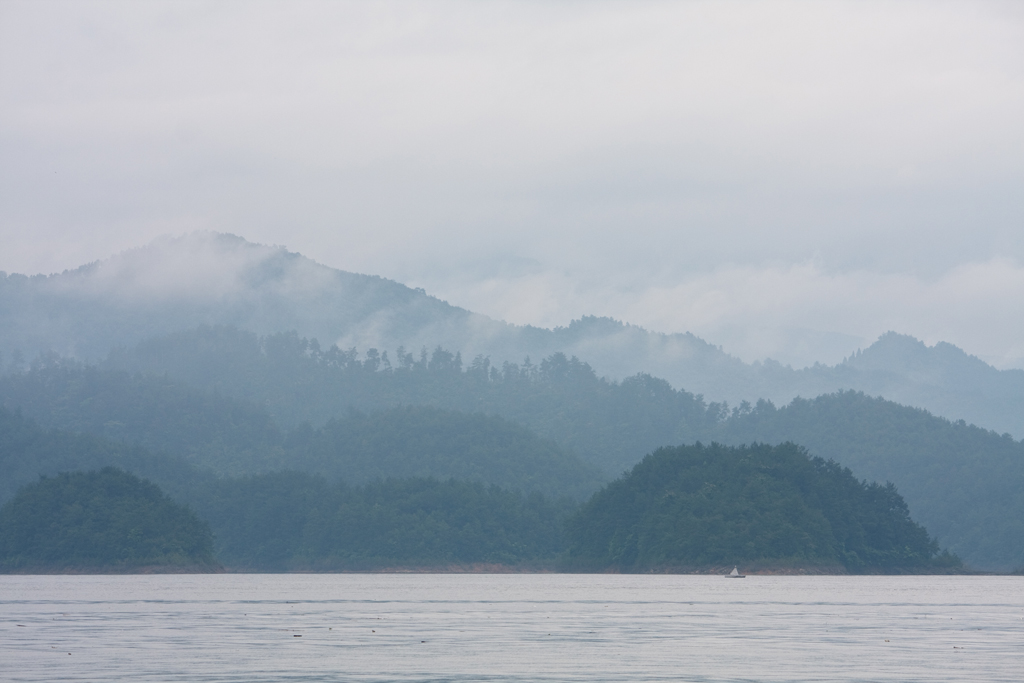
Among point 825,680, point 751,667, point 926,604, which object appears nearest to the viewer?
point 825,680

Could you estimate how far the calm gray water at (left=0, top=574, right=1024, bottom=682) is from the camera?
38844 millimetres

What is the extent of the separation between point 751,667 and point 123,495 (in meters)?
153

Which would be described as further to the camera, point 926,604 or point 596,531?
point 596,531

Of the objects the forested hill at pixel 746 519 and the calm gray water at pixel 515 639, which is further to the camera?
the forested hill at pixel 746 519

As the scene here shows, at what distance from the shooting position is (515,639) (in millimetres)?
52156

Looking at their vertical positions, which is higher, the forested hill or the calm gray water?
the forested hill

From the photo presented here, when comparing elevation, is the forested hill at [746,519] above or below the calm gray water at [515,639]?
above

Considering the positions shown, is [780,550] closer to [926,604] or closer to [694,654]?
[926,604]

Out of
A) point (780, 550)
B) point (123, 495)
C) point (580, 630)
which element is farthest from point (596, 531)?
point (580, 630)

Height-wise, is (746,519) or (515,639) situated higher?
(746,519)

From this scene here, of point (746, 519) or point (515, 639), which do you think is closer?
point (515, 639)

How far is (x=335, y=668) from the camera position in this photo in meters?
40.4

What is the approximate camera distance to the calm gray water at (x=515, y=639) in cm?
3884

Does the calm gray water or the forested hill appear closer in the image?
the calm gray water
